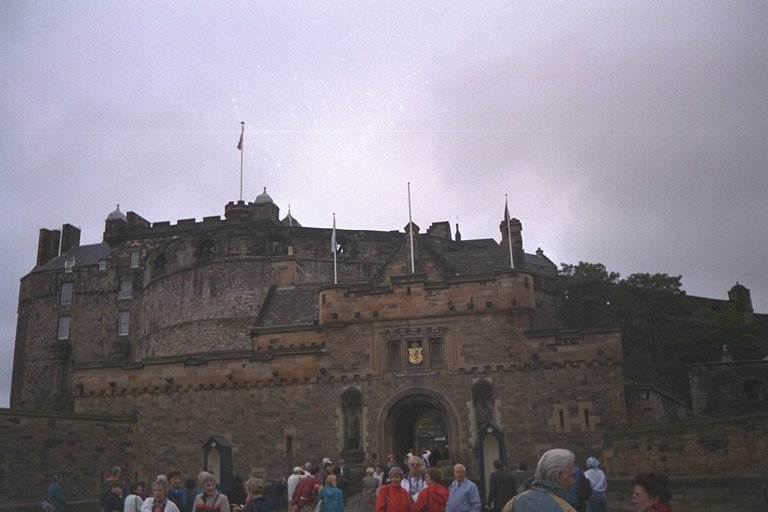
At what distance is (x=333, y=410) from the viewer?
27.8m

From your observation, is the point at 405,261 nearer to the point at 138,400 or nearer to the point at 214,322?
the point at 138,400

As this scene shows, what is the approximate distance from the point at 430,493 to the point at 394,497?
1.58ft

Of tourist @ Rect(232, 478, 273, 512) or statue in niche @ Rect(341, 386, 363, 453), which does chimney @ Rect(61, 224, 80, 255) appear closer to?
statue in niche @ Rect(341, 386, 363, 453)

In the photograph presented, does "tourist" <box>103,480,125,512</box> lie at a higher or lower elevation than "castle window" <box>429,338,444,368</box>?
lower

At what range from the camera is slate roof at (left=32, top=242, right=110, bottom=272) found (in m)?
62.5

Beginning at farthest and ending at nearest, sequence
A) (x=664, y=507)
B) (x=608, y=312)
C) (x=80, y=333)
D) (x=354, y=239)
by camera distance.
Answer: (x=80, y=333) → (x=354, y=239) → (x=608, y=312) → (x=664, y=507)

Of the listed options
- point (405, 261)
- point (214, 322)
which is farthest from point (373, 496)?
point (214, 322)

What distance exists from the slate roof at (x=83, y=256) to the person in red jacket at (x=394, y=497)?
187 ft

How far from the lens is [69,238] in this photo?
2665 inches

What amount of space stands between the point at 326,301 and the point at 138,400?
8.35 m

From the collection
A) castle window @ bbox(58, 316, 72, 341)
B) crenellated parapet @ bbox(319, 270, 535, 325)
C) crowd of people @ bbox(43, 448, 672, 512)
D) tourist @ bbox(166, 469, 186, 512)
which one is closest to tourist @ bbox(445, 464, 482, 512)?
crowd of people @ bbox(43, 448, 672, 512)

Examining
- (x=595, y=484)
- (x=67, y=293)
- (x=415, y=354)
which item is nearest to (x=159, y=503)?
(x=595, y=484)

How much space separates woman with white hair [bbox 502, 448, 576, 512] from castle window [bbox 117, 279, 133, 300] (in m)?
56.9

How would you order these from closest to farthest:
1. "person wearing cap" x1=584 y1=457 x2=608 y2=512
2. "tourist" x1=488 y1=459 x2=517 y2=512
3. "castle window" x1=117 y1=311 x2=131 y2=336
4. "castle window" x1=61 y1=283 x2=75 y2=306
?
"tourist" x1=488 y1=459 x2=517 y2=512 < "person wearing cap" x1=584 y1=457 x2=608 y2=512 < "castle window" x1=117 y1=311 x2=131 y2=336 < "castle window" x1=61 y1=283 x2=75 y2=306
